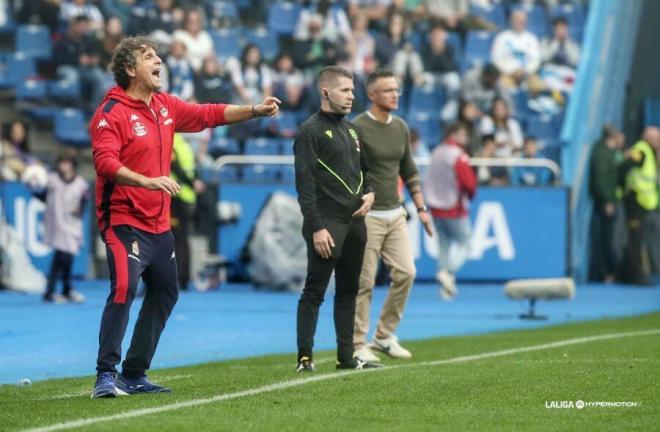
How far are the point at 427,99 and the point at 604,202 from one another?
412 centimetres

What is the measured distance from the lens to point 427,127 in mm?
24500

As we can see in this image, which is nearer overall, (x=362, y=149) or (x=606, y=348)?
(x=362, y=149)

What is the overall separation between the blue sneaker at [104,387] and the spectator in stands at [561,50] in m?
18.2

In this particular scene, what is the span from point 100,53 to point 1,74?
5.73 ft

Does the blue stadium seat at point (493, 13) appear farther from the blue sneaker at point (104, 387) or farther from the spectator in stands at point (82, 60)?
the blue sneaker at point (104, 387)

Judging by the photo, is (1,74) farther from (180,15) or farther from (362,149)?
(362,149)

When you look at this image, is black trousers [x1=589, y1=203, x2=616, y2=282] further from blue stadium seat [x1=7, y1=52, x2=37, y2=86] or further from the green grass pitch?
the green grass pitch

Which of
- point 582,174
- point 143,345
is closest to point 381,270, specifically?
point 582,174

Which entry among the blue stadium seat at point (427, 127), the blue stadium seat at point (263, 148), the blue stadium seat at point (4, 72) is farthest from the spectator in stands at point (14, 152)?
the blue stadium seat at point (427, 127)

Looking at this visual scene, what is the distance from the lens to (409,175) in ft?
39.2

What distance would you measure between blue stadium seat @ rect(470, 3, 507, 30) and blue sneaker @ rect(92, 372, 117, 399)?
19.3 m

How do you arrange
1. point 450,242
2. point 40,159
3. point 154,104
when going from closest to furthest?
point 154,104 < point 450,242 < point 40,159

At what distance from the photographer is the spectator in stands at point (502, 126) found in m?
23.5

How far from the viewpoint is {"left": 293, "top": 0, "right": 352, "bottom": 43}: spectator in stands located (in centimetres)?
2598
